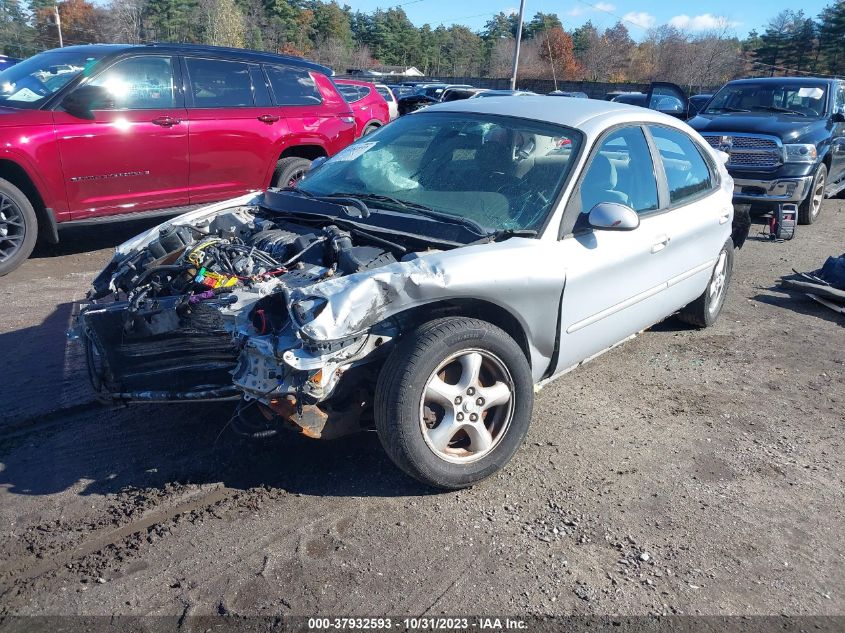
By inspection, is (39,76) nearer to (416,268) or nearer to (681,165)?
(416,268)

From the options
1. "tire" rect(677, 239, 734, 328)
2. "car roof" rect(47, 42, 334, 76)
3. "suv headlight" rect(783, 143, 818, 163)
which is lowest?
"tire" rect(677, 239, 734, 328)

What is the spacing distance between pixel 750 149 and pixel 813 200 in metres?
1.48

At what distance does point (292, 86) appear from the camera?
838 cm

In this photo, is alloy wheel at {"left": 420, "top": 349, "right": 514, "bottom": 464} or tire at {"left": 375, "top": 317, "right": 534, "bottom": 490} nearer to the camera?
tire at {"left": 375, "top": 317, "right": 534, "bottom": 490}

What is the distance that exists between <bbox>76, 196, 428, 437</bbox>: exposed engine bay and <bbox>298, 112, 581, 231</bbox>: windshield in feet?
1.79

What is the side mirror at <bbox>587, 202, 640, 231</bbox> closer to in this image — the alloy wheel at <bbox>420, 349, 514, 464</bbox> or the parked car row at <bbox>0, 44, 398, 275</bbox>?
the alloy wheel at <bbox>420, 349, 514, 464</bbox>

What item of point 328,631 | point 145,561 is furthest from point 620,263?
point 145,561

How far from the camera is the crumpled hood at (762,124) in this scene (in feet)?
31.5

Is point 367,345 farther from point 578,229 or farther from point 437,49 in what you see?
point 437,49

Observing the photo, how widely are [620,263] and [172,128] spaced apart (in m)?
5.01

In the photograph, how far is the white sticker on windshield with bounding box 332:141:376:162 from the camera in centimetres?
473

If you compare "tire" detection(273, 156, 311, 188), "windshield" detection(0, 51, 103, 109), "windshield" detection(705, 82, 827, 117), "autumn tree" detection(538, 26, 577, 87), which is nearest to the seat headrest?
"tire" detection(273, 156, 311, 188)

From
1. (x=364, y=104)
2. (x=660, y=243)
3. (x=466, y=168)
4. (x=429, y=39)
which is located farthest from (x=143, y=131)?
(x=429, y=39)

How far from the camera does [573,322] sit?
12.5ft
